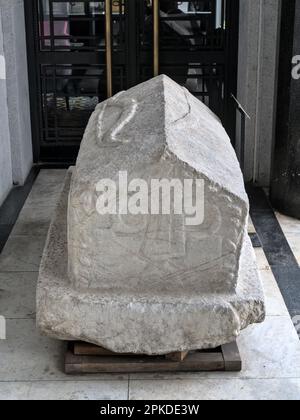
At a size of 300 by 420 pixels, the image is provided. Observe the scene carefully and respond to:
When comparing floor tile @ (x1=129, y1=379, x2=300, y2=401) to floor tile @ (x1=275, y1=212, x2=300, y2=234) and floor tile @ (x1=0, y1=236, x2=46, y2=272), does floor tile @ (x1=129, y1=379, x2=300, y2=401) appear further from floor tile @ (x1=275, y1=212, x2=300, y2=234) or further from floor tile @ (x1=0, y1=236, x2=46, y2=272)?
floor tile @ (x1=275, y1=212, x2=300, y2=234)

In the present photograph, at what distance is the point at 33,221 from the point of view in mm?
5086

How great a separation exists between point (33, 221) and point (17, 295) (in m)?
1.12

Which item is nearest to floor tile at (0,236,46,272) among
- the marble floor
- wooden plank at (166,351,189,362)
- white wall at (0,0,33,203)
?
the marble floor

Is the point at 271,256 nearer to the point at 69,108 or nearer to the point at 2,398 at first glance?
the point at 2,398

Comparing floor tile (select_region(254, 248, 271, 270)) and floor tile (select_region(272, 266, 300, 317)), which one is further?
floor tile (select_region(254, 248, 271, 270))

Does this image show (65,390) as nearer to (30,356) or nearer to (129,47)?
(30,356)

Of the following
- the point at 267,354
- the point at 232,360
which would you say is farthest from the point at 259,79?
the point at 232,360

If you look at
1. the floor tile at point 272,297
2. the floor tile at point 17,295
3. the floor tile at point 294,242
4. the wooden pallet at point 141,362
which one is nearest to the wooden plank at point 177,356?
the wooden pallet at point 141,362

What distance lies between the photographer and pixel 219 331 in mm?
3227

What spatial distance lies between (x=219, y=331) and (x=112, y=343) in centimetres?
44

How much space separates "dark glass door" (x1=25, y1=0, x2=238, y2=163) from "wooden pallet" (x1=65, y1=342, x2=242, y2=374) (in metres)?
3.02

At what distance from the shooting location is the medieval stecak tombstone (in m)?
3.14

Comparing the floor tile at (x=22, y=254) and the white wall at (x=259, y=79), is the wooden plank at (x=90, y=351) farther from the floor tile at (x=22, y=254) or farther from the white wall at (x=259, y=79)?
the white wall at (x=259, y=79)

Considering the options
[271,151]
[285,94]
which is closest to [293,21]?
[285,94]
